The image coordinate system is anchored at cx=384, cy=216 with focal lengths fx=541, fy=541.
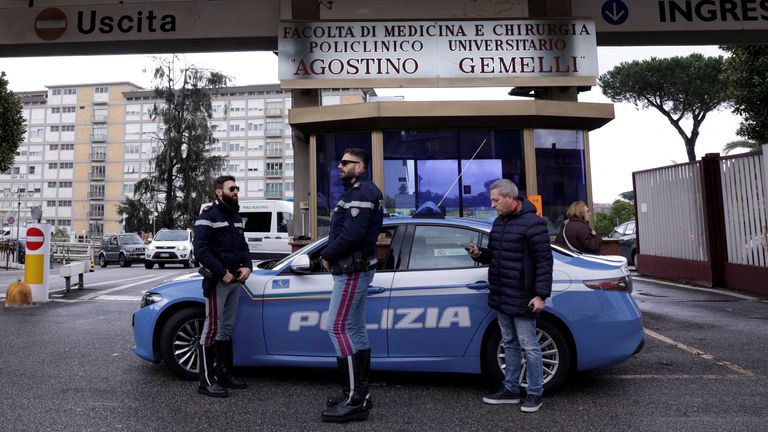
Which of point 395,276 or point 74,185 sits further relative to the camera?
point 74,185

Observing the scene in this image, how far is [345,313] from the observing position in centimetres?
376

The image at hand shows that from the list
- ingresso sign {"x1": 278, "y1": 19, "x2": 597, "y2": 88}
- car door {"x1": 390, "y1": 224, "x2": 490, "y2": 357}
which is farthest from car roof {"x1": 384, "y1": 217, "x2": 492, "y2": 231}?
ingresso sign {"x1": 278, "y1": 19, "x2": 597, "y2": 88}

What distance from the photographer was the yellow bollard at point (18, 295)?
9258 mm

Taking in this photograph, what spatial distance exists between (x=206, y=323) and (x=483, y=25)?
6700 mm

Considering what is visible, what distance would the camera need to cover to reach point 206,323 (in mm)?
4336

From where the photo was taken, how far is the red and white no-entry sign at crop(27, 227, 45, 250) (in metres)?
9.59

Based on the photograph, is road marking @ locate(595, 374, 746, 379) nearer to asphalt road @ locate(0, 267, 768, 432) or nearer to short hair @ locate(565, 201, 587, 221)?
asphalt road @ locate(0, 267, 768, 432)

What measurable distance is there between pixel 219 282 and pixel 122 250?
23814 millimetres

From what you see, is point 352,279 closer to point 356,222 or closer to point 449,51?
point 356,222

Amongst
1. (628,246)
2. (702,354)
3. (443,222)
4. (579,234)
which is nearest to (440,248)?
(443,222)

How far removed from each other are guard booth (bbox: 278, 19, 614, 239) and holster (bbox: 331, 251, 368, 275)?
5.52 m

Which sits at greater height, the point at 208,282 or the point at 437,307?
the point at 208,282

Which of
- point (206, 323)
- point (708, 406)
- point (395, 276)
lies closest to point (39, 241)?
point (206, 323)

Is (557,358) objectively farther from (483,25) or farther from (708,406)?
(483,25)
